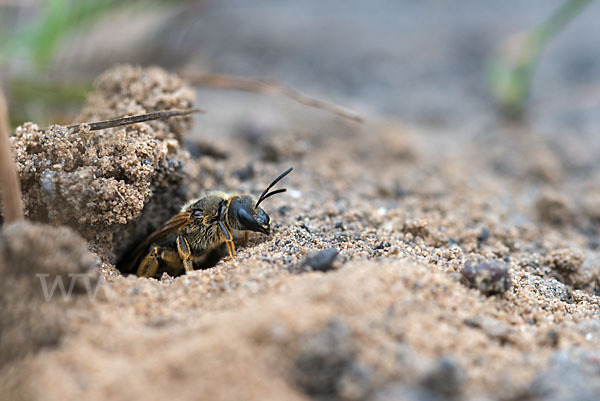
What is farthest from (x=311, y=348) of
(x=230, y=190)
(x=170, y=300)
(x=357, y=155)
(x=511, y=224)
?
(x=357, y=155)

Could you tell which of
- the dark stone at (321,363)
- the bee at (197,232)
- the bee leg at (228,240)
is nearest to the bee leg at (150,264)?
the bee at (197,232)

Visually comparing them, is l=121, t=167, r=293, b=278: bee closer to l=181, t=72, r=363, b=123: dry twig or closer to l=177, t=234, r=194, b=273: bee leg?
l=177, t=234, r=194, b=273: bee leg

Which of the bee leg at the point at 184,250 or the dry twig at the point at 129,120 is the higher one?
the dry twig at the point at 129,120

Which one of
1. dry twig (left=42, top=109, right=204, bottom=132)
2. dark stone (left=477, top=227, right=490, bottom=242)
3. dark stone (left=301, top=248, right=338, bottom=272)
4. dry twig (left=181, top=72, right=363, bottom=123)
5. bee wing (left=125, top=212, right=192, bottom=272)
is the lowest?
dark stone (left=477, top=227, right=490, bottom=242)

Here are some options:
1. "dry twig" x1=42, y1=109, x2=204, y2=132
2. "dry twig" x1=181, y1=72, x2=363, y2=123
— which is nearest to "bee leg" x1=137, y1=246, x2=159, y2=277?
"dry twig" x1=42, y1=109, x2=204, y2=132

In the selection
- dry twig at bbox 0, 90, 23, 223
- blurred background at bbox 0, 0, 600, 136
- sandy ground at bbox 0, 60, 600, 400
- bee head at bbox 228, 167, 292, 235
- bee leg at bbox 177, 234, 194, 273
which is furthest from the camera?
blurred background at bbox 0, 0, 600, 136

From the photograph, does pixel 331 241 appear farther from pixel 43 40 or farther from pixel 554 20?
pixel 554 20

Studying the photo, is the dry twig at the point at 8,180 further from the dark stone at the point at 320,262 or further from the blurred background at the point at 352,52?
the blurred background at the point at 352,52
